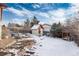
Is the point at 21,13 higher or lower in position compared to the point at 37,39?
higher

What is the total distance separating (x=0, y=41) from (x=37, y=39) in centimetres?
32

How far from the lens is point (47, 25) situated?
149 cm

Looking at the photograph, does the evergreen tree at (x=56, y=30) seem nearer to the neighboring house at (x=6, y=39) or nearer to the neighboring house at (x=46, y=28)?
the neighboring house at (x=46, y=28)

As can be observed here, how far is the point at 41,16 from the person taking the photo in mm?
1500

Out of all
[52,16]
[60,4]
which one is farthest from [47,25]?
[60,4]

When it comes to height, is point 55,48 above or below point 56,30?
below

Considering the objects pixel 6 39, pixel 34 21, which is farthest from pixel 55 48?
pixel 6 39

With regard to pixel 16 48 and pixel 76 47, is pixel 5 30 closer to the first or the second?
pixel 16 48

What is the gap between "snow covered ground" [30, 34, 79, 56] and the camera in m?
1.46

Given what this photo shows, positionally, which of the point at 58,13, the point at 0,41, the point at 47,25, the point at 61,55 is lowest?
the point at 61,55

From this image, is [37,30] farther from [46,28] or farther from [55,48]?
[55,48]

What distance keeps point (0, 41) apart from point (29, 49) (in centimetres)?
26

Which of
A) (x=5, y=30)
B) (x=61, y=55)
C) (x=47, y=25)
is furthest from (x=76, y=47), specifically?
(x=5, y=30)

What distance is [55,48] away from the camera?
1473mm
